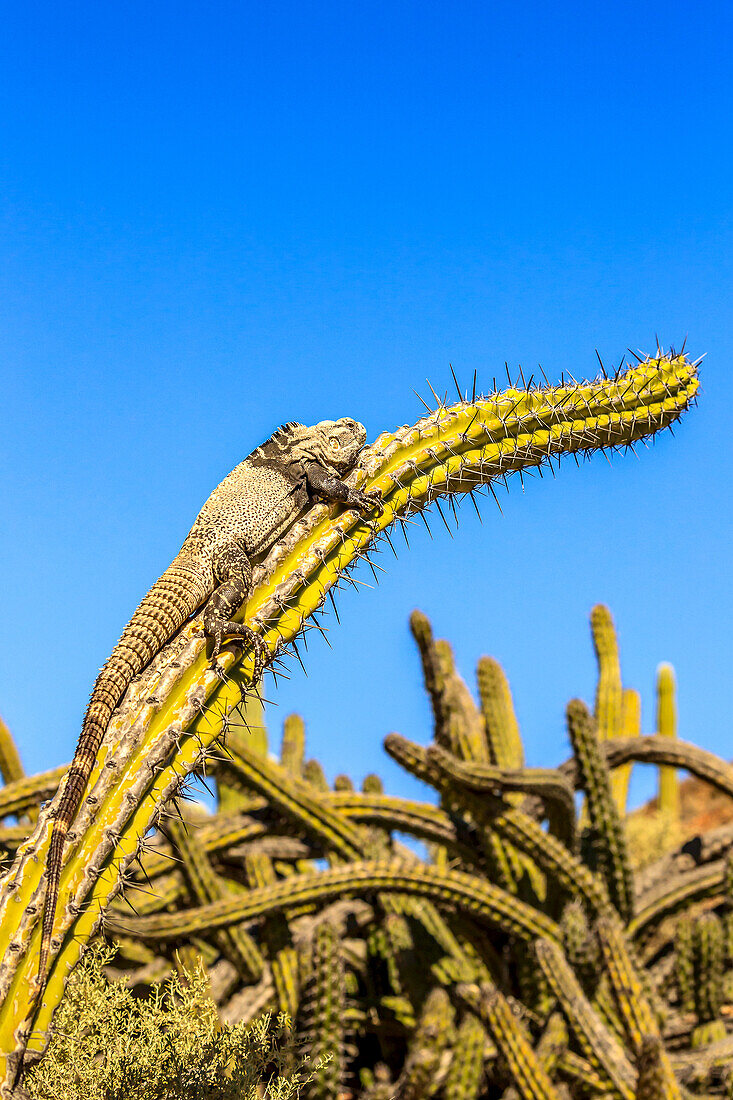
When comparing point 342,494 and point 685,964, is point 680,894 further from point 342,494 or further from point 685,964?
point 342,494

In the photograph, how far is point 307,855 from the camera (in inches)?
276

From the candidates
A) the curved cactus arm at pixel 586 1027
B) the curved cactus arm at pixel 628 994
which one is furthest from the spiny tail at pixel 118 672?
the curved cactus arm at pixel 628 994

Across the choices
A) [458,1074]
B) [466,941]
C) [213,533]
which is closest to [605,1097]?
[458,1074]

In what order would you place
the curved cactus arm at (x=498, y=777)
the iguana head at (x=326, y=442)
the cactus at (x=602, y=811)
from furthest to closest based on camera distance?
the cactus at (x=602, y=811) → the curved cactus arm at (x=498, y=777) → the iguana head at (x=326, y=442)

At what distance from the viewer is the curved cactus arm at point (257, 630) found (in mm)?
2398

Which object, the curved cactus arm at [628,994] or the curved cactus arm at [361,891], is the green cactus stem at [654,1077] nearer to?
the curved cactus arm at [628,994]

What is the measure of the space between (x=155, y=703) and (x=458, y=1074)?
3.74 meters

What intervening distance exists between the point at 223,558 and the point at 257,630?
12.9 inches

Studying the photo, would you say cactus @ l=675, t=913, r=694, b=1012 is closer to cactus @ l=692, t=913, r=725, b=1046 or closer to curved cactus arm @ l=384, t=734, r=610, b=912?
cactus @ l=692, t=913, r=725, b=1046

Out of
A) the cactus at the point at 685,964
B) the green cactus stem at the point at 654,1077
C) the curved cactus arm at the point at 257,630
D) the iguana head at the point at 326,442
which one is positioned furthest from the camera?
the cactus at the point at 685,964

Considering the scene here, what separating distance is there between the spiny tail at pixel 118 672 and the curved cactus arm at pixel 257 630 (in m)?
0.03

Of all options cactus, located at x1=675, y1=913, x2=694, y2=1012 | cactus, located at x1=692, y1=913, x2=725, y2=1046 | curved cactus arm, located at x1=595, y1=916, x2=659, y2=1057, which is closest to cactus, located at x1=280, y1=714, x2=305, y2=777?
cactus, located at x1=675, y1=913, x2=694, y2=1012

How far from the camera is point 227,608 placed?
9.23 ft

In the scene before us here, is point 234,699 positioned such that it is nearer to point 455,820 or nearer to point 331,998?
point 331,998
